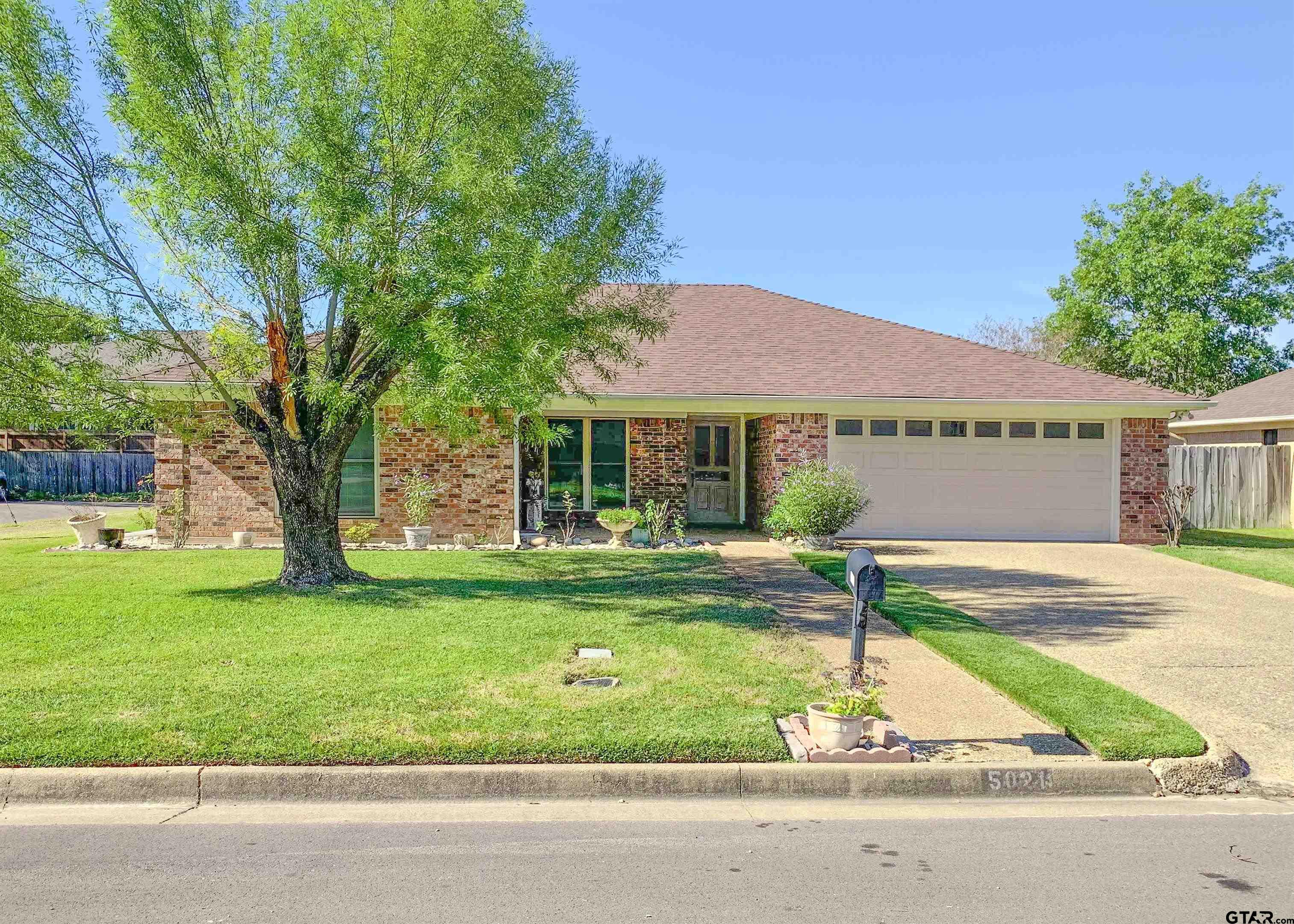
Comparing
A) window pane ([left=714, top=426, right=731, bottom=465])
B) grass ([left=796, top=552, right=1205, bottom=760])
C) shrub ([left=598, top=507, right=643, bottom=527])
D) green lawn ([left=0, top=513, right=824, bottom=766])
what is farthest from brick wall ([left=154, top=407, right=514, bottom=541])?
grass ([left=796, top=552, right=1205, bottom=760])

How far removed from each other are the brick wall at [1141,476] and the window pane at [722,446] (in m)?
7.18

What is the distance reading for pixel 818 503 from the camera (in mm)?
15039

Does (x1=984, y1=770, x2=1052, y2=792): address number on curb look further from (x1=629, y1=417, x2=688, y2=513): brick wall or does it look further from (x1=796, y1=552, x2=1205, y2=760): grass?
(x1=629, y1=417, x2=688, y2=513): brick wall

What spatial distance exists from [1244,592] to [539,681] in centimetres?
936

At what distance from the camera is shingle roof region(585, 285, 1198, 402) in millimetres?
16422

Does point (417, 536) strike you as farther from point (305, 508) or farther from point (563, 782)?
point (563, 782)

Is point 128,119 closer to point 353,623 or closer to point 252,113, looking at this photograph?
point 252,113

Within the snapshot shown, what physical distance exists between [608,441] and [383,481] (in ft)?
13.3

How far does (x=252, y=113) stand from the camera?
9961 mm

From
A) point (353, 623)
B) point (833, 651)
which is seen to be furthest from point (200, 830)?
point (833, 651)

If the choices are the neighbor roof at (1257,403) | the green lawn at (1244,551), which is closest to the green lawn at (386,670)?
the green lawn at (1244,551)

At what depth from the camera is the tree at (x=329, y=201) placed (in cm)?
907

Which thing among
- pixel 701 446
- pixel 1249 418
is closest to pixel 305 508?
pixel 701 446

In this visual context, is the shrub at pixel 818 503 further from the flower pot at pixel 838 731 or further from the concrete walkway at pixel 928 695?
the flower pot at pixel 838 731
